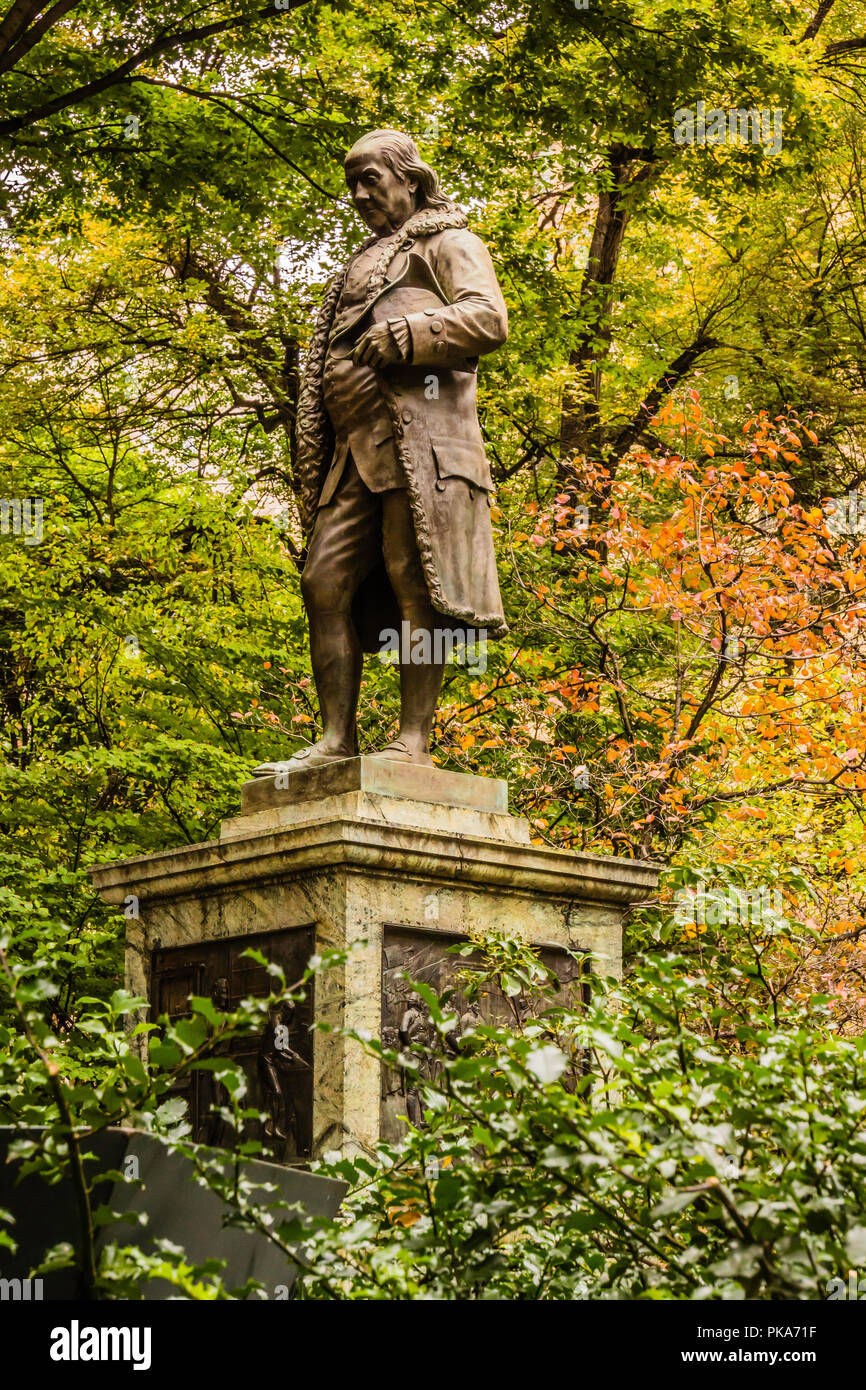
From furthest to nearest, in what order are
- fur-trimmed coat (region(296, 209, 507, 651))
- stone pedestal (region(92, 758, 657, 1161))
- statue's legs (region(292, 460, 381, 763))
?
1. statue's legs (region(292, 460, 381, 763))
2. fur-trimmed coat (region(296, 209, 507, 651))
3. stone pedestal (region(92, 758, 657, 1161))

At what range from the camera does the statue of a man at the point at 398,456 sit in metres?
6.07

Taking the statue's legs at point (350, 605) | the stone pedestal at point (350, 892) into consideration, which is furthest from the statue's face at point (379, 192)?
the stone pedestal at point (350, 892)

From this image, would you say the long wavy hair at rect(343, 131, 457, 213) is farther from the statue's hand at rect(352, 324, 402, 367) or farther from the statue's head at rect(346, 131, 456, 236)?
the statue's hand at rect(352, 324, 402, 367)

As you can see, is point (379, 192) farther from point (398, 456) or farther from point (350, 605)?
point (350, 605)

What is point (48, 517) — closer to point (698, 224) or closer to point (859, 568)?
point (859, 568)

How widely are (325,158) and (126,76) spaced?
1.82 m

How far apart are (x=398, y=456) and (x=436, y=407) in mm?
248

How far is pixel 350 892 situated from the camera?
5480 millimetres

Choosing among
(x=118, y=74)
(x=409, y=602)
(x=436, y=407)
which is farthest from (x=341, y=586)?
(x=118, y=74)

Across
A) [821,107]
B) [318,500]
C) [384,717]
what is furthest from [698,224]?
[318,500]

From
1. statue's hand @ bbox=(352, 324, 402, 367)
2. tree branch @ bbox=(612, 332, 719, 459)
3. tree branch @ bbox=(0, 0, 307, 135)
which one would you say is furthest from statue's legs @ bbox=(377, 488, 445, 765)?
tree branch @ bbox=(612, 332, 719, 459)

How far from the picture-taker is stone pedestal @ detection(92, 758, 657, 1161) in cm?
Result: 539

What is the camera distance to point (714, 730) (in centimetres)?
1138
